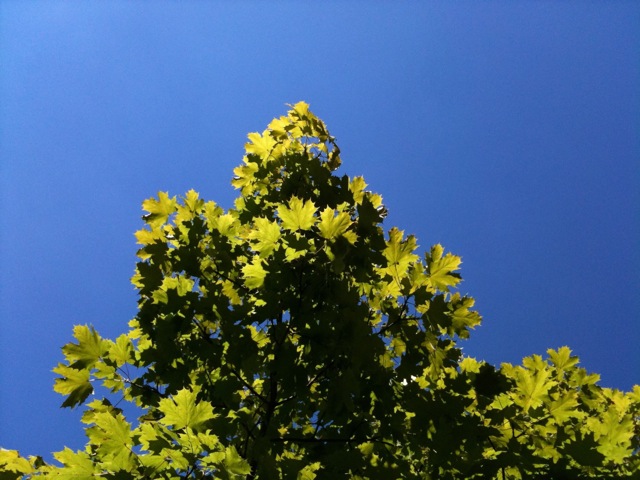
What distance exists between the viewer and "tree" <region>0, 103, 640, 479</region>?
3133 mm

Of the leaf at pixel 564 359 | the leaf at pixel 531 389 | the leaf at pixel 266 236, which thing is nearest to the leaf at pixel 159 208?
the leaf at pixel 266 236

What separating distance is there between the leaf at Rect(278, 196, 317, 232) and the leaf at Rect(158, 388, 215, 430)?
138 centimetres

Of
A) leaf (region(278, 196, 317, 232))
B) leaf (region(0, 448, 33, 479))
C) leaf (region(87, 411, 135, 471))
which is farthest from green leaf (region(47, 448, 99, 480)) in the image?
leaf (region(278, 196, 317, 232))

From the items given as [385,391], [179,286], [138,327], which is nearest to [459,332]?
[385,391]

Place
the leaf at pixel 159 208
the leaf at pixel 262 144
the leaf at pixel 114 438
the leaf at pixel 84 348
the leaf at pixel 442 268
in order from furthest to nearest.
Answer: the leaf at pixel 262 144
the leaf at pixel 159 208
the leaf at pixel 442 268
the leaf at pixel 84 348
the leaf at pixel 114 438

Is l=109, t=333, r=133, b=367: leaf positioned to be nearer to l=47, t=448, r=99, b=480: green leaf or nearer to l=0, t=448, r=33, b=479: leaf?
l=0, t=448, r=33, b=479: leaf

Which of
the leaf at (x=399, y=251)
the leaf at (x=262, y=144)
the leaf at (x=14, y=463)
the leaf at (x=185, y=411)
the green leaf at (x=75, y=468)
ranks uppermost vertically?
the leaf at (x=262, y=144)

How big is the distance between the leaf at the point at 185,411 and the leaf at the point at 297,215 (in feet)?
4.54

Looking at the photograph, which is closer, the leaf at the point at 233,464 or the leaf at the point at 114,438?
the leaf at the point at 233,464

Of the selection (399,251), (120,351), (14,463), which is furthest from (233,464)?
(399,251)

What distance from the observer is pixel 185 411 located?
2.53 m

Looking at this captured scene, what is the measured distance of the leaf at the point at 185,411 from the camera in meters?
2.51

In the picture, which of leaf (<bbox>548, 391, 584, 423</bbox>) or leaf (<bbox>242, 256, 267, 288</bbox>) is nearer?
leaf (<bbox>242, 256, 267, 288</bbox>)

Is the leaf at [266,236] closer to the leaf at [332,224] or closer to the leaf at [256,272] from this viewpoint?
the leaf at [256,272]
